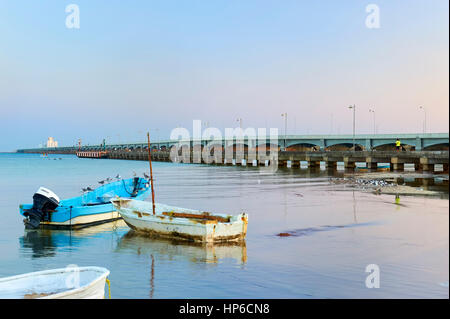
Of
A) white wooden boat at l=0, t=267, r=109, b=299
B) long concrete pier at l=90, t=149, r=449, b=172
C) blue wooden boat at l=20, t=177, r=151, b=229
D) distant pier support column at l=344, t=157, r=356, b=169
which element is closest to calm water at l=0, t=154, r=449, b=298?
blue wooden boat at l=20, t=177, r=151, b=229

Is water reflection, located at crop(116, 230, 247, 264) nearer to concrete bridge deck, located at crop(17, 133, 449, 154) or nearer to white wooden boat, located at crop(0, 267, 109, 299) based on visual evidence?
white wooden boat, located at crop(0, 267, 109, 299)

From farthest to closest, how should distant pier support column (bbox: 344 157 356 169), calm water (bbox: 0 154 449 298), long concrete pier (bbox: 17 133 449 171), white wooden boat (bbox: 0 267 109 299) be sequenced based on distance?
distant pier support column (bbox: 344 157 356 169) → long concrete pier (bbox: 17 133 449 171) → calm water (bbox: 0 154 449 298) → white wooden boat (bbox: 0 267 109 299)

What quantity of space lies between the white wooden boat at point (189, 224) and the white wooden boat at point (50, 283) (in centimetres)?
880

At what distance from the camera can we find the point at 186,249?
61.2ft

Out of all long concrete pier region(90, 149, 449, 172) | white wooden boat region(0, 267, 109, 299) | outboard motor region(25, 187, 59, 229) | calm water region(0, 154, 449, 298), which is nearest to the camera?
white wooden boat region(0, 267, 109, 299)

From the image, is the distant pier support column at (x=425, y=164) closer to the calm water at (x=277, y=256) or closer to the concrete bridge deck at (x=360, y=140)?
the concrete bridge deck at (x=360, y=140)

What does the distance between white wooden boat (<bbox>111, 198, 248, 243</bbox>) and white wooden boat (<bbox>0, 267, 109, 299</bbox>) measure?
8.80 meters

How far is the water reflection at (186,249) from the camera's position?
17266mm

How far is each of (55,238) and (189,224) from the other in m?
7.86

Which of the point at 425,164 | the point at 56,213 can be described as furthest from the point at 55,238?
the point at 425,164

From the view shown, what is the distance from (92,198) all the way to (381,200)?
73.0 ft

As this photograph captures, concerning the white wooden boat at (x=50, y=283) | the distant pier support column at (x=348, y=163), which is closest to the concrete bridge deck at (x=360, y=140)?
the distant pier support column at (x=348, y=163)

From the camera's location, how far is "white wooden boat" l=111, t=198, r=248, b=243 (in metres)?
19.3

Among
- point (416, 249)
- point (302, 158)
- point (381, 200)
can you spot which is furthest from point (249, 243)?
point (302, 158)
